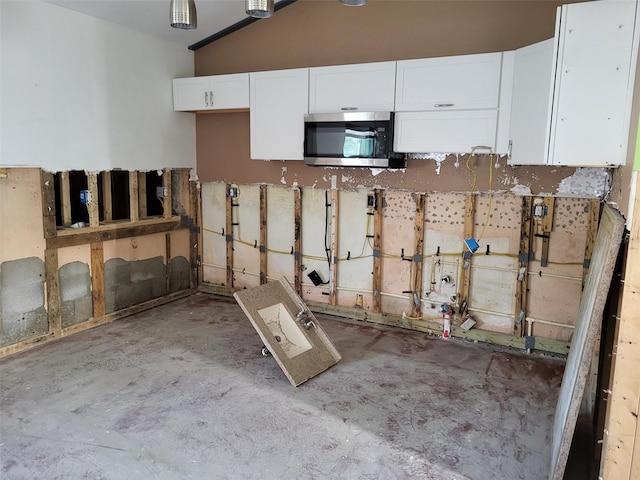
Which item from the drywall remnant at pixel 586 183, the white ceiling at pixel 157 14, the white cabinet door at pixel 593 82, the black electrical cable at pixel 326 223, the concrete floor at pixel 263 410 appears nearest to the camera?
the concrete floor at pixel 263 410

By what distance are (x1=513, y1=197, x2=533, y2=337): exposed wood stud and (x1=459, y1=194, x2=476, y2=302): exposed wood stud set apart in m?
0.38

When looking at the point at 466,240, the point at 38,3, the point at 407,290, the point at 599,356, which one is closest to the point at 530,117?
the point at 466,240

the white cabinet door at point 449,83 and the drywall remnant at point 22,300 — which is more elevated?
the white cabinet door at point 449,83

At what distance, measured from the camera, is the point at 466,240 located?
3.99 m

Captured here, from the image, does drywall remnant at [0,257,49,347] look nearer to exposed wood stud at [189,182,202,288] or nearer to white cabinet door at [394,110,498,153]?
exposed wood stud at [189,182,202,288]

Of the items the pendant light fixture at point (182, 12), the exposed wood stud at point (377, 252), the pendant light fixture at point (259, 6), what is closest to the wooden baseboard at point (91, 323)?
the exposed wood stud at point (377, 252)

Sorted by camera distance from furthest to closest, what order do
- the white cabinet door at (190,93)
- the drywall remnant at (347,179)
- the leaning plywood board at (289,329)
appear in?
the white cabinet door at (190,93) < the drywall remnant at (347,179) < the leaning plywood board at (289,329)

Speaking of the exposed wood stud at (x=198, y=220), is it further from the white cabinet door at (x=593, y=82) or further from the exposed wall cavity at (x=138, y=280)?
the white cabinet door at (x=593, y=82)

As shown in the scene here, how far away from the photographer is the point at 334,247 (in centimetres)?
463

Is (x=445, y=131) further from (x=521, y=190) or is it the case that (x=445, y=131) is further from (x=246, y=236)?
(x=246, y=236)

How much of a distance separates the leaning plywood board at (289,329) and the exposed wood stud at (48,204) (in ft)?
5.62

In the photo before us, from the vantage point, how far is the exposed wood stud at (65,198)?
4.04 m

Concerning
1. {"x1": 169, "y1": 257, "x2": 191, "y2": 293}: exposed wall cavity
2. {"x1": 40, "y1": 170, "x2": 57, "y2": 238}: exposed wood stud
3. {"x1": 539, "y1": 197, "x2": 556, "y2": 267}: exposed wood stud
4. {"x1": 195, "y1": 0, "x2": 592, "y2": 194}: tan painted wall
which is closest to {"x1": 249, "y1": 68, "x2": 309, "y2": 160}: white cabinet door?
{"x1": 195, "y1": 0, "x2": 592, "y2": 194}: tan painted wall

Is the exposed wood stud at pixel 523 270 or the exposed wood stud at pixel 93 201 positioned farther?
the exposed wood stud at pixel 93 201
